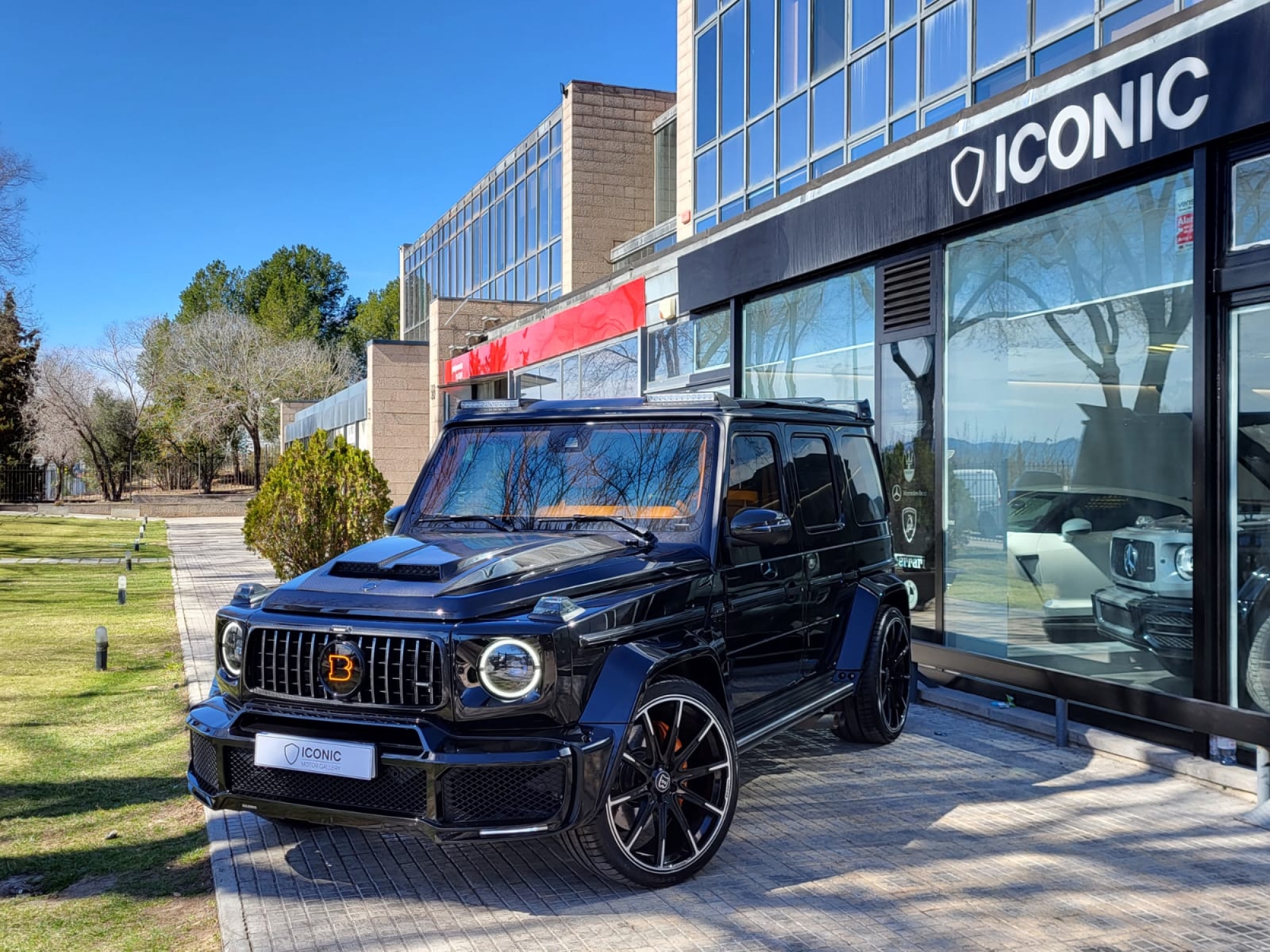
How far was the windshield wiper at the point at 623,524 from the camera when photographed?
16.1 feet

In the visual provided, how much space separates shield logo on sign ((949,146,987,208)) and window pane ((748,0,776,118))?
6334mm

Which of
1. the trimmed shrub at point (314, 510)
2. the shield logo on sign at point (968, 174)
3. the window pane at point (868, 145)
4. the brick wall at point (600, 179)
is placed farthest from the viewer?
the brick wall at point (600, 179)

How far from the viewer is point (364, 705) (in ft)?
13.3

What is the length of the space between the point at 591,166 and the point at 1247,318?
20165 mm

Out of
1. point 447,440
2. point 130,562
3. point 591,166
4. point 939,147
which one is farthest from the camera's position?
point 591,166

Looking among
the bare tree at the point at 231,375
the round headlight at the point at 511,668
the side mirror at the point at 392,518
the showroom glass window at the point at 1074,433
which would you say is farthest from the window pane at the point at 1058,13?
the bare tree at the point at 231,375

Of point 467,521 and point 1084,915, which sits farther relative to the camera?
point 467,521

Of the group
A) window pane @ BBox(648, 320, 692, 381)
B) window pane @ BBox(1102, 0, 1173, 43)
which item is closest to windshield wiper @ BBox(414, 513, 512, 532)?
window pane @ BBox(1102, 0, 1173, 43)

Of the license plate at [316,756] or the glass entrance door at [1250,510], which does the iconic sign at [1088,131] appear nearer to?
the glass entrance door at [1250,510]

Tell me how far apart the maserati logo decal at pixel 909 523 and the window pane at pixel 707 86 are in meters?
7.89

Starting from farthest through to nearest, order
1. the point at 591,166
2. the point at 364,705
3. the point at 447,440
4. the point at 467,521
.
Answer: the point at 591,166
the point at 447,440
the point at 467,521
the point at 364,705

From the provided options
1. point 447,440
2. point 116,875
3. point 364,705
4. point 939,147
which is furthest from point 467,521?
point 939,147

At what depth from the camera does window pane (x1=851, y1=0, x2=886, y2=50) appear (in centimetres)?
1190

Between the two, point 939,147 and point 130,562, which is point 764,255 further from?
point 130,562
